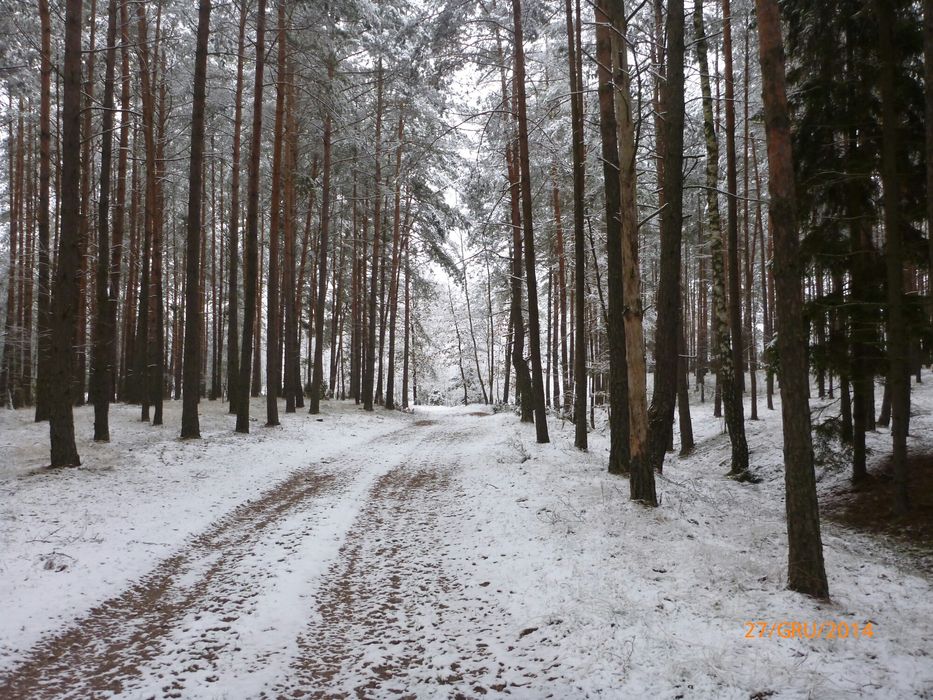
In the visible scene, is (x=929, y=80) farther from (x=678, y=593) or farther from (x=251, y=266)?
(x=251, y=266)

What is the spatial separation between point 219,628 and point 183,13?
58.5 feet

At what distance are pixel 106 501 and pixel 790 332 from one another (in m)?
9.11

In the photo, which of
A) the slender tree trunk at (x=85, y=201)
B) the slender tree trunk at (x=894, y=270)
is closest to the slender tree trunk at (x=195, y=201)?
the slender tree trunk at (x=85, y=201)

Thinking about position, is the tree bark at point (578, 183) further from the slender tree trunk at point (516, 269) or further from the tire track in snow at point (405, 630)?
the tire track in snow at point (405, 630)

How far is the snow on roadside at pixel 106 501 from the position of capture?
4785mm

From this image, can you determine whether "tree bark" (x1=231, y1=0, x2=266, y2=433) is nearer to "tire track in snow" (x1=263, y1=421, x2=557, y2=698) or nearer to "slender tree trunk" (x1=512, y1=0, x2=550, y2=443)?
"slender tree trunk" (x1=512, y1=0, x2=550, y2=443)

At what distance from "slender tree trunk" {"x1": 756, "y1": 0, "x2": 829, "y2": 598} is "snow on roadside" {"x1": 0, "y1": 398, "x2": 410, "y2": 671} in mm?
6908

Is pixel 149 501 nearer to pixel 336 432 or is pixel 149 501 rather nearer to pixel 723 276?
pixel 336 432

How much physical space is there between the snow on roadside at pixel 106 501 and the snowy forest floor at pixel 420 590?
0.03 m

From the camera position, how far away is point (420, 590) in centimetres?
530

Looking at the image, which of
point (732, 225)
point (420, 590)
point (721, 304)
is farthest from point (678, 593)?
point (732, 225)

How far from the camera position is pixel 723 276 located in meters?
12.4

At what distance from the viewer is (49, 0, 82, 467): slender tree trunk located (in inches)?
349
